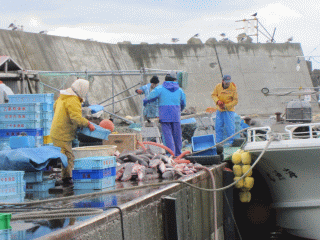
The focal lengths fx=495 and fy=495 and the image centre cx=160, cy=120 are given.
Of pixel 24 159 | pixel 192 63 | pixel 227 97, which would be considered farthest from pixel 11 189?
pixel 192 63

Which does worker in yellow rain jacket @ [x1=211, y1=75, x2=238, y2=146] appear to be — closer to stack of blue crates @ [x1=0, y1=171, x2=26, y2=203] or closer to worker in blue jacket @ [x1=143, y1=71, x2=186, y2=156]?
worker in blue jacket @ [x1=143, y1=71, x2=186, y2=156]

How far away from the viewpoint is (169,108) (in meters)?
9.85

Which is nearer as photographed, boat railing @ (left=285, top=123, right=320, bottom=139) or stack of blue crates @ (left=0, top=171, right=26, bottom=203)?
stack of blue crates @ (left=0, top=171, right=26, bottom=203)

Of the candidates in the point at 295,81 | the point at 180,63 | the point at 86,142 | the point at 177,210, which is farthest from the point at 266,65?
the point at 177,210

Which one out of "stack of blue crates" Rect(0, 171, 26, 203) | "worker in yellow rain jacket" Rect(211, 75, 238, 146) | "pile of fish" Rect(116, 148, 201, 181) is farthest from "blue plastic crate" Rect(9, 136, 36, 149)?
"worker in yellow rain jacket" Rect(211, 75, 238, 146)

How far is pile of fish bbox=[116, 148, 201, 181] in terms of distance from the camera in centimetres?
667

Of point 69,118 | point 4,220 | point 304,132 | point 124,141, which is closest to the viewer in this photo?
point 4,220

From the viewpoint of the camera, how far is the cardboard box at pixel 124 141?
28.4 ft

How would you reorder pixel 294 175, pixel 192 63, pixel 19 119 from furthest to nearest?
pixel 192 63 < pixel 294 175 < pixel 19 119

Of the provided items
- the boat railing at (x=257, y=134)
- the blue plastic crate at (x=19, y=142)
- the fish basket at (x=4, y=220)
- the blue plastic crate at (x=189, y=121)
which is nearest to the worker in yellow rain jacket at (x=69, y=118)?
the blue plastic crate at (x=19, y=142)

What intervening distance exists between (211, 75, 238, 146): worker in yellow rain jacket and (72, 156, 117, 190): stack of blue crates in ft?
20.1

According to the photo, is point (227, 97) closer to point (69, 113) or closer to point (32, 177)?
point (69, 113)

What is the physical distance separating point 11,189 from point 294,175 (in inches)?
199

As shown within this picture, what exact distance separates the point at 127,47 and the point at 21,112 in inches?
804
